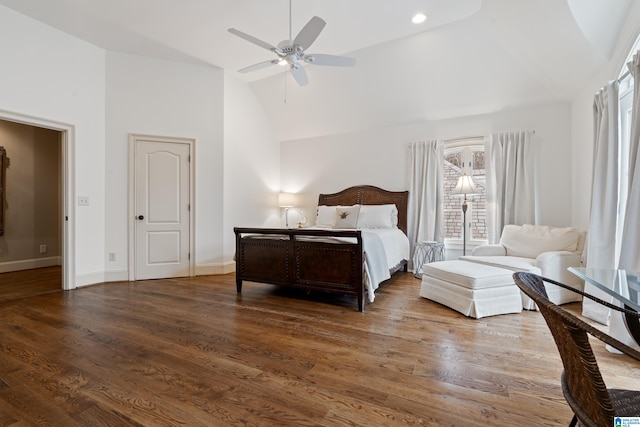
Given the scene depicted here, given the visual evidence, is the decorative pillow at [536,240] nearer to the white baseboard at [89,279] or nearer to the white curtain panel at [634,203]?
the white curtain panel at [634,203]

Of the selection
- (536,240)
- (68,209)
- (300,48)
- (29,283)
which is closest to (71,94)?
(68,209)

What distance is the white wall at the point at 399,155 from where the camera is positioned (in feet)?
14.2

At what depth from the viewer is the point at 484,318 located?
301 centimetres

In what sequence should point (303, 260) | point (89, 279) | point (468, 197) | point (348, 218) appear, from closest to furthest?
point (303, 260)
point (89, 279)
point (348, 218)
point (468, 197)

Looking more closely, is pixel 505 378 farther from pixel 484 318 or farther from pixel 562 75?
pixel 562 75

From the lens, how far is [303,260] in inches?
138

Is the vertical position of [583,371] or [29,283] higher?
[583,371]

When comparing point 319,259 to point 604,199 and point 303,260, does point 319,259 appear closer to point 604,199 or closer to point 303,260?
point 303,260

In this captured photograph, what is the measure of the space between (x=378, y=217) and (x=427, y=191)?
2.97 ft

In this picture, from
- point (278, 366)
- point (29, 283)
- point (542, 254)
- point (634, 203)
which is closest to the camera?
point (278, 366)

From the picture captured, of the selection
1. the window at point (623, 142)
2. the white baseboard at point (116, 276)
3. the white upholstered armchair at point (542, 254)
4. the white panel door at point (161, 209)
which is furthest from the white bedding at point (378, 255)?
the white baseboard at point (116, 276)

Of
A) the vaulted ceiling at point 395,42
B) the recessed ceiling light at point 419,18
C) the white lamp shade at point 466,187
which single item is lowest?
the white lamp shade at point 466,187

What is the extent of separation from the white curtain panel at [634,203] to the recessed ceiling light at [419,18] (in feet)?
6.99

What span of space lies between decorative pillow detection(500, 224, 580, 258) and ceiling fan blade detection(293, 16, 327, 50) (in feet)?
11.1
